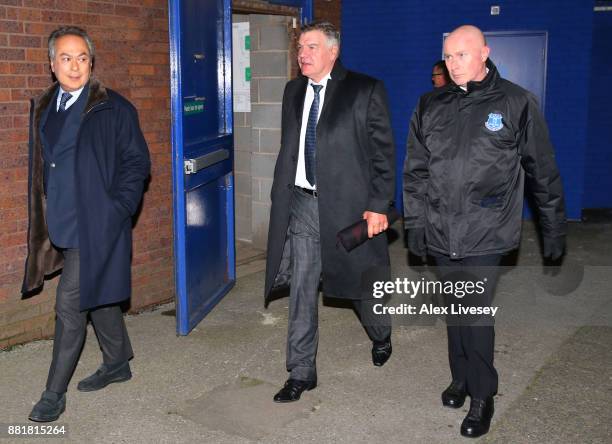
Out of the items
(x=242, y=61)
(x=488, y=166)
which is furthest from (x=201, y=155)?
(x=242, y=61)

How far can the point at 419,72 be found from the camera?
9820 millimetres

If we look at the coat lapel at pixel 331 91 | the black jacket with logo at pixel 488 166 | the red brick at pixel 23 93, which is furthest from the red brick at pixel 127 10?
the black jacket with logo at pixel 488 166

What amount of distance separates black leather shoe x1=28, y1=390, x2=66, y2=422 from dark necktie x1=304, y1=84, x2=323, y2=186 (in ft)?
6.29

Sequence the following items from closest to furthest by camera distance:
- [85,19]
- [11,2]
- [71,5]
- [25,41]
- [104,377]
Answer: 1. [104,377]
2. [11,2]
3. [25,41]
4. [71,5]
5. [85,19]

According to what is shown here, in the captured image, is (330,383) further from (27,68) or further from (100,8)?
(100,8)

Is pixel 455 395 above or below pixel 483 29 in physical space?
below

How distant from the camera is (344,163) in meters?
4.34

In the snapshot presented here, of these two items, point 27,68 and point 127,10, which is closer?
point 27,68

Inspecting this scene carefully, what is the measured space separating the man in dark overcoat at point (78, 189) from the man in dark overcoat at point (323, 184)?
35.2 inches

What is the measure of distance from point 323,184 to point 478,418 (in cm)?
157

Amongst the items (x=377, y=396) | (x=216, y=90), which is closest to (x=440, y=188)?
(x=377, y=396)

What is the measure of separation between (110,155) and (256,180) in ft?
13.9

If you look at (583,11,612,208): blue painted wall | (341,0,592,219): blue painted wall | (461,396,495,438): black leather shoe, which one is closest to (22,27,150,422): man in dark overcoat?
(461,396,495,438): black leather shoe

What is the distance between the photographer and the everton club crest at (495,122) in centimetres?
385
